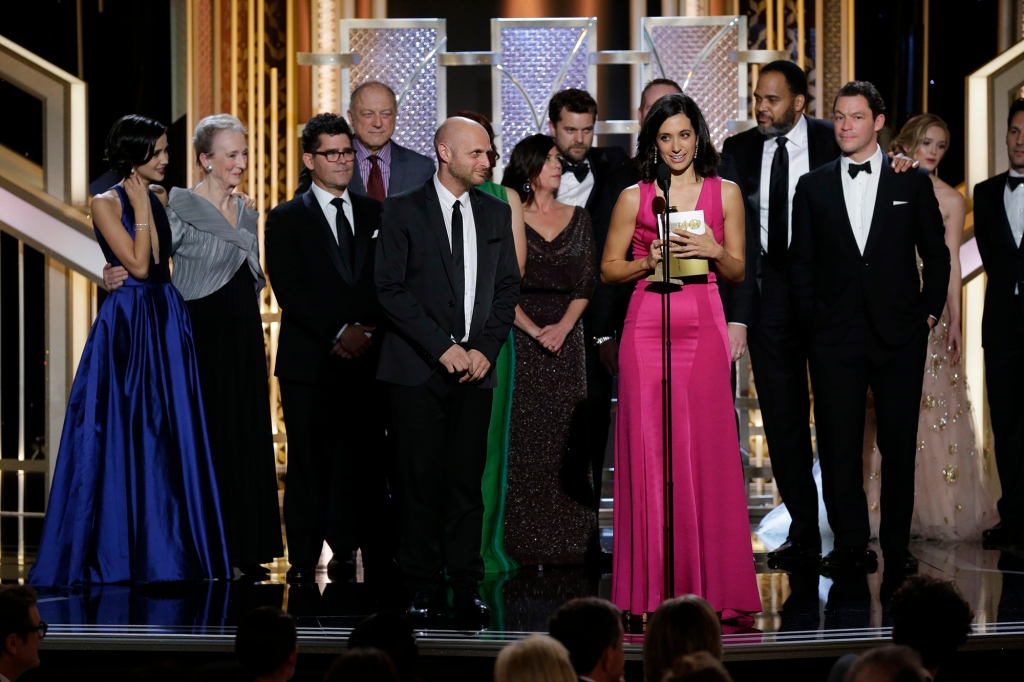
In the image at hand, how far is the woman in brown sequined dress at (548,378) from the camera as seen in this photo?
5.18m

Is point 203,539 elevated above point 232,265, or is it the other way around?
point 232,265

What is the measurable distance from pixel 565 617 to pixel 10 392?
6992 millimetres

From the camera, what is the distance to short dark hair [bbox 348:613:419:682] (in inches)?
111

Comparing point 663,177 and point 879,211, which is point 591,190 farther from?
point 663,177

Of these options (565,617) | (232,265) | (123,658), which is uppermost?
(232,265)

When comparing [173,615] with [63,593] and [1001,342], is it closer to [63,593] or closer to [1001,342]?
[63,593]

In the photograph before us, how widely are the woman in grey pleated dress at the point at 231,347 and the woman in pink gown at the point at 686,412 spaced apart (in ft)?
4.91

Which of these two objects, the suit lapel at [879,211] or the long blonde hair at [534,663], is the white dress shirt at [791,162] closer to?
the suit lapel at [879,211]

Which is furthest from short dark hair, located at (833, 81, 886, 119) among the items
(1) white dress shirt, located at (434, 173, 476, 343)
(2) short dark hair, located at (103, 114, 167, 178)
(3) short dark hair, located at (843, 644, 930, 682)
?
(3) short dark hair, located at (843, 644, 930, 682)

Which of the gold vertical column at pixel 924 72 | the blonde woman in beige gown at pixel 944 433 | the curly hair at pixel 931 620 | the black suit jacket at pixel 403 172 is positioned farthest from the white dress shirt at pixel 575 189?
the curly hair at pixel 931 620

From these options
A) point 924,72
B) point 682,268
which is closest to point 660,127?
point 682,268

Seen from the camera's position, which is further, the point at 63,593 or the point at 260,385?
the point at 260,385

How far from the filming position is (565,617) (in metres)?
2.82

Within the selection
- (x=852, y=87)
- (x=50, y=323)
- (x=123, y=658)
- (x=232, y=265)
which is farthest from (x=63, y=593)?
(x=852, y=87)
